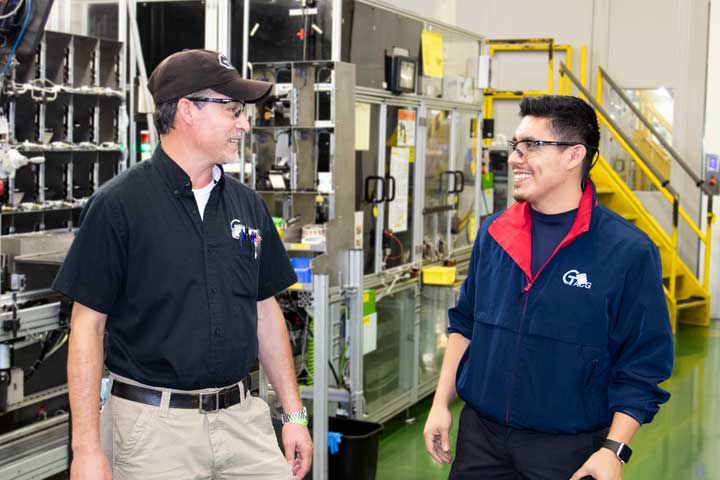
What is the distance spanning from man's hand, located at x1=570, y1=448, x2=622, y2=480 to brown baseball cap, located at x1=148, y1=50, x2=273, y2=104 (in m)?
1.27

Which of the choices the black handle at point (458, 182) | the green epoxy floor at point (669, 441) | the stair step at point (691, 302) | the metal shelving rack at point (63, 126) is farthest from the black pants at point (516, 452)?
the stair step at point (691, 302)

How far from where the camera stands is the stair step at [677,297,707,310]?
29.7ft

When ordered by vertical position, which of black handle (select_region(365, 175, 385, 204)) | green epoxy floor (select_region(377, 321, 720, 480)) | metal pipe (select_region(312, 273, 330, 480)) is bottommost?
green epoxy floor (select_region(377, 321, 720, 480))

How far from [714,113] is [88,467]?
8.80 metres

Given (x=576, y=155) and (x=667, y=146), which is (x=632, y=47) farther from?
(x=576, y=155)

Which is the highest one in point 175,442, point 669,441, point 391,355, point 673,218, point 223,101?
point 223,101

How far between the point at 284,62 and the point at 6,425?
7.83ft

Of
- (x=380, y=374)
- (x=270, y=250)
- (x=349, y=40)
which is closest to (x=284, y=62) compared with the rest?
A: (x=349, y=40)

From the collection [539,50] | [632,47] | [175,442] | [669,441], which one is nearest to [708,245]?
[632,47]

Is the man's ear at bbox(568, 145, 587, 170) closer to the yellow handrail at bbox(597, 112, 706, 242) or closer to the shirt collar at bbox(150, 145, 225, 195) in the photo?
the shirt collar at bbox(150, 145, 225, 195)

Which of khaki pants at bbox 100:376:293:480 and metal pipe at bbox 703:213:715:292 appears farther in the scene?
metal pipe at bbox 703:213:715:292

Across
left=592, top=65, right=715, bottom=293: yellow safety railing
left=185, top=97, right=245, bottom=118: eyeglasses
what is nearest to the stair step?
left=592, top=65, right=715, bottom=293: yellow safety railing

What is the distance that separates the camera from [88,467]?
220cm

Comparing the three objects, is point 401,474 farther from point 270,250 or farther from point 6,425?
point 270,250
